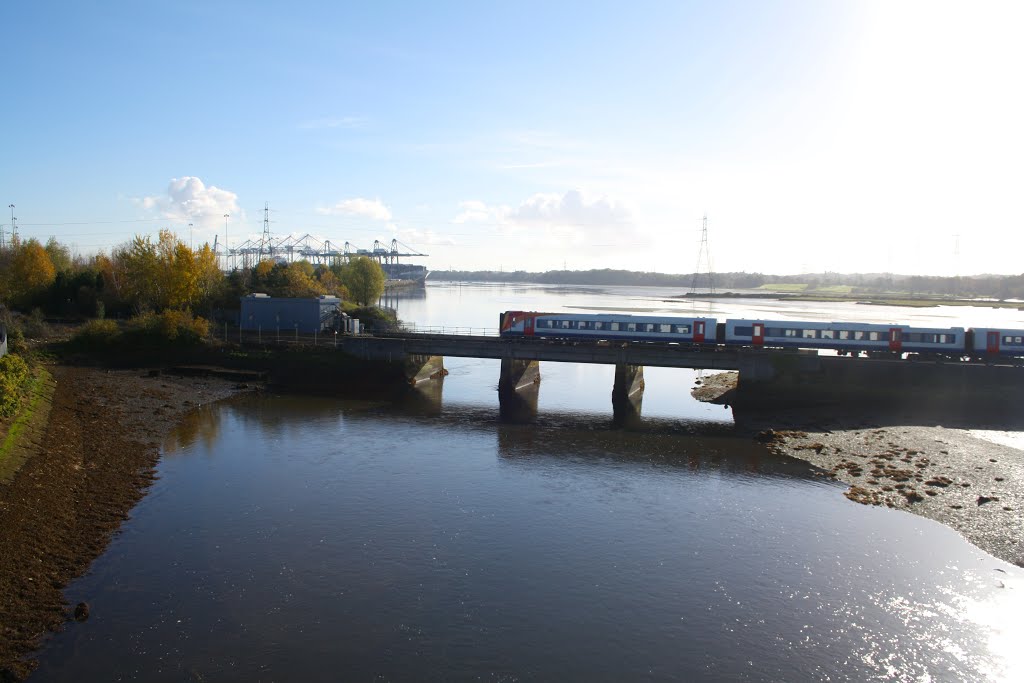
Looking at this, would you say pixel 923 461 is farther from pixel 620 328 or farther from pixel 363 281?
pixel 363 281

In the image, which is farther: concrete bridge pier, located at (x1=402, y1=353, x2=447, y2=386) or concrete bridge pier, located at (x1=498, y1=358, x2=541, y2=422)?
concrete bridge pier, located at (x1=402, y1=353, x2=447, y2=386)

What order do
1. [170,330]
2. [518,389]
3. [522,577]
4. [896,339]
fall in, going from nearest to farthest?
1. [522,577]
2. [896,339]
3. [518,389]
4. [170,330]

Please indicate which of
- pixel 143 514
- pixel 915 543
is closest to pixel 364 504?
pixel 143 514

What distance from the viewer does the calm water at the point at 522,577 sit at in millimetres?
17844

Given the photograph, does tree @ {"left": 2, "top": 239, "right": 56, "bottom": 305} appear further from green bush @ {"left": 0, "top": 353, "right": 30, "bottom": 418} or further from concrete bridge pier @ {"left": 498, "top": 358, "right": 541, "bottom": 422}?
concrete bridge pier @ {"left": 498, "top": 358, "right": 541, "bottom": 422}

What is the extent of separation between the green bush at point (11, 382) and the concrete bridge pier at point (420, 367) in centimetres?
2460

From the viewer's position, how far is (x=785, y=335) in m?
51.1

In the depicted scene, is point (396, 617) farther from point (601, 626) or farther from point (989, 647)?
point (989, 647)

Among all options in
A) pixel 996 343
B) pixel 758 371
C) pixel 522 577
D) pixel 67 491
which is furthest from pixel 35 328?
pixel 996 343

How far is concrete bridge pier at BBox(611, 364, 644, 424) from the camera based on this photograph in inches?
1929

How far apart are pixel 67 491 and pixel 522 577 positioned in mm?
17947

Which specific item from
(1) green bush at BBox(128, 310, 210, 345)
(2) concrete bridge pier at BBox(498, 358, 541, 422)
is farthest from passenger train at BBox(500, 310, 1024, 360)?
(1) green bush at BBox(128, 310, 210, 345)

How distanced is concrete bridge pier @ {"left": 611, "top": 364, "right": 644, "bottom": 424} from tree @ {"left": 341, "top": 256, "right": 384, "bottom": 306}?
55.6 m

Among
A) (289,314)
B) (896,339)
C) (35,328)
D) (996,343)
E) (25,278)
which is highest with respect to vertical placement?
(25,278)
